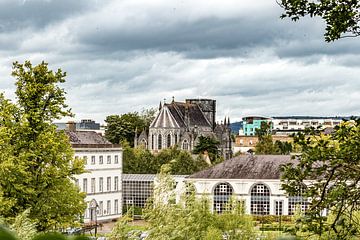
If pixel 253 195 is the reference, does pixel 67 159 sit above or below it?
above

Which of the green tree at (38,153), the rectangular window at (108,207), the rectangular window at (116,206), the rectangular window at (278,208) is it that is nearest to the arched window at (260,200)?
the rectangular window at (278,208)

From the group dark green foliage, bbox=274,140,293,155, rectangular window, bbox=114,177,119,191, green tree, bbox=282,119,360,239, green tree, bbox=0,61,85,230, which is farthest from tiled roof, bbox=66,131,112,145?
green tree, bbox=282,119,360,239

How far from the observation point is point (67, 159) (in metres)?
26.4

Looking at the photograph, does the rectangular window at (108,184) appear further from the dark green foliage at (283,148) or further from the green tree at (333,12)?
the green tree at (333,12)

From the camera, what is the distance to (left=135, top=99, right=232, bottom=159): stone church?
112 meters

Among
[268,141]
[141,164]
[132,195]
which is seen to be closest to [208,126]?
[268,141]

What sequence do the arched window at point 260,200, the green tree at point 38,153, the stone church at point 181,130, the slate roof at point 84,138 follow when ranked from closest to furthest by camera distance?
the green tree at point 38,153
the arched window at point 260,200
the slate roof at point 84,138
the stone church at point 181,130

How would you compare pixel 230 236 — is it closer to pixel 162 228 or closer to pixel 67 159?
pixel 67 159

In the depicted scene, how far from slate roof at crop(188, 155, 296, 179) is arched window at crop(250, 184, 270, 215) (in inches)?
40.0

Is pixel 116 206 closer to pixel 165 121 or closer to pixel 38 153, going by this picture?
pixel 38 153

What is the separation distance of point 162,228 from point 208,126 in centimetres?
10315

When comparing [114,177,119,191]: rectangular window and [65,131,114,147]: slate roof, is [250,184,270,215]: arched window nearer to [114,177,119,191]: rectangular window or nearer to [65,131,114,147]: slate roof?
[114,177,119,191]: rectangular window

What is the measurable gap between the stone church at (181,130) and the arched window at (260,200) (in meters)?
53.8

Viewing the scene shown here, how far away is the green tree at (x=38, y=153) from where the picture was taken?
2488 cm
